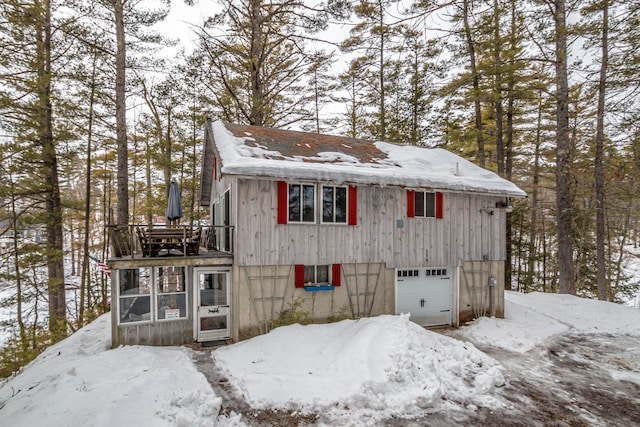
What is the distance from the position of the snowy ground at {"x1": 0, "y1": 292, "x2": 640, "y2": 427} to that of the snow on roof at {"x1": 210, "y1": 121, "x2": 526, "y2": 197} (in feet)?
12.8

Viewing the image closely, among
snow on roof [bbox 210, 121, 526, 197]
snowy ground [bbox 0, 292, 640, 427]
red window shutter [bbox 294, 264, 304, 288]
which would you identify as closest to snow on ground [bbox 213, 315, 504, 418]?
snowy ground [bbox 0, 292, 640, 427]

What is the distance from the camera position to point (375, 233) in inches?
353

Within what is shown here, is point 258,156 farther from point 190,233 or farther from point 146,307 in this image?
point 146,307

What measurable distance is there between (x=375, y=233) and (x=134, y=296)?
21.6 ft

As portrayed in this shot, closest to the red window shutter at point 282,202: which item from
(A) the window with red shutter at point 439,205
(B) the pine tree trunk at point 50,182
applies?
(A) the window with red shutter at point 439,205

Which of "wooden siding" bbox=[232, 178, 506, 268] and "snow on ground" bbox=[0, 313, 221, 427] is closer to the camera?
"snow on ground" bbox=[0, 313, 221, 427]

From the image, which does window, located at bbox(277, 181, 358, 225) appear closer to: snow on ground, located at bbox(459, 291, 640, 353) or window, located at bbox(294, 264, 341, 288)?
window, located at bbox(294, 264, 341, 288)

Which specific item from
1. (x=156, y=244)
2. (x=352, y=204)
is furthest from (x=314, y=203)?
(x=156, y=244)

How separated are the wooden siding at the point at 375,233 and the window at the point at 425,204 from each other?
0.23 metres

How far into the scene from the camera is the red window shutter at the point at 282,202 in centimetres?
808

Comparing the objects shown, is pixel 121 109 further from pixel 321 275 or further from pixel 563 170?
pixel 563 170

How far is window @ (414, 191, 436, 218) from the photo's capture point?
951cm

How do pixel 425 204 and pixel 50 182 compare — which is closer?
pixel 425 204

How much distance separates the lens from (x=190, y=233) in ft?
28.2
